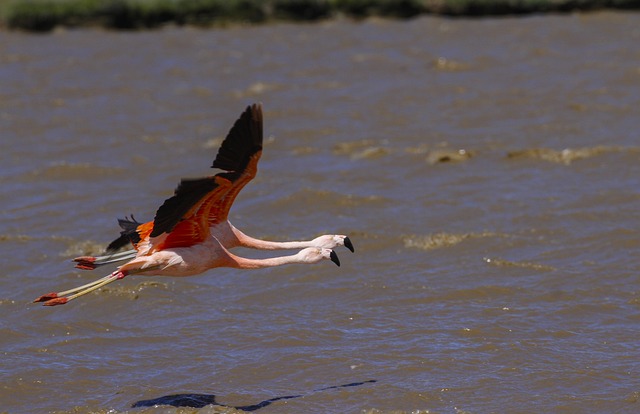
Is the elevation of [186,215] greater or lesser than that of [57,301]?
greater

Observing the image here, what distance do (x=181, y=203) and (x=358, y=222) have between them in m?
4.13

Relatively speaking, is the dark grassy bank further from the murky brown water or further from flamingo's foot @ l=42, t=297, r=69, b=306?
flamingo's foot @ l=42, t=297, r=69, b=306

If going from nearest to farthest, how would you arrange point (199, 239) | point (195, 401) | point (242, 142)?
point (242, 142), point (195, 401), point (199, 239)

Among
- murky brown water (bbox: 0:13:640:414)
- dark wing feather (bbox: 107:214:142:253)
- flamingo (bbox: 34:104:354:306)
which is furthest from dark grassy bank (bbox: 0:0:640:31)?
flamingo (bbox: 34:104:354:306)

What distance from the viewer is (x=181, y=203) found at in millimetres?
6727

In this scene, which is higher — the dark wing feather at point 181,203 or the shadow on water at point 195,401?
the dark wing feather at point 181,203

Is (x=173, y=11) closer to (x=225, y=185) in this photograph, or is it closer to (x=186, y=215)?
(x=186, y=215)

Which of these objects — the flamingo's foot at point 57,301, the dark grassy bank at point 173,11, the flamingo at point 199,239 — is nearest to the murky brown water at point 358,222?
the flamingo's foot at point 57,301

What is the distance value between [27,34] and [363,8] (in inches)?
269

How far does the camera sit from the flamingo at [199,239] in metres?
6.59

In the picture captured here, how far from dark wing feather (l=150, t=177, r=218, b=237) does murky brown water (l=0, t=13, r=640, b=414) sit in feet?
3.71

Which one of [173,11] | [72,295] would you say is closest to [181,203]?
[72,295]

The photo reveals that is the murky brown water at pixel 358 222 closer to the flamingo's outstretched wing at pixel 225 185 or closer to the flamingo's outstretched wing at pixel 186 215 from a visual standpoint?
the flamingo's outstretched wing at pixel 186 215

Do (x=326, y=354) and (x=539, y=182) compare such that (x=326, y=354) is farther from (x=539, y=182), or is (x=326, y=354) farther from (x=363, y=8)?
(x=363, y=8)
